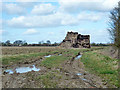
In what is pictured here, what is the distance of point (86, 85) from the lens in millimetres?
10523

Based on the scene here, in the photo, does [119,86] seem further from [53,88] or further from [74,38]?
[74,38]

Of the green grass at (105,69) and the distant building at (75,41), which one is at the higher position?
the distant building at (75,41)

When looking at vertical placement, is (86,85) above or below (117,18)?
below

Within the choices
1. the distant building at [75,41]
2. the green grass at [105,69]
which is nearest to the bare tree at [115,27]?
the green grass at [105,69]

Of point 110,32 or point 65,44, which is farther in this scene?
point 65,44

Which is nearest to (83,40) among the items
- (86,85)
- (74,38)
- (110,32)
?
(74,38)

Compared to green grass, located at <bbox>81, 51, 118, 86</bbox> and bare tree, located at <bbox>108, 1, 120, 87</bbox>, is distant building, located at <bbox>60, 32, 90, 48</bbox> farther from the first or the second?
green grass, located at <bbox>81, 51, 118, 86</bbox>

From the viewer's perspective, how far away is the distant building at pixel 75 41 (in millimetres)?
83625

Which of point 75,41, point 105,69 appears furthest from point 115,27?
point 75,41

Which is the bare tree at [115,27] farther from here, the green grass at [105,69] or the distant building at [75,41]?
the distant building at [75,41]

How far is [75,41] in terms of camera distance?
85750 millimetres

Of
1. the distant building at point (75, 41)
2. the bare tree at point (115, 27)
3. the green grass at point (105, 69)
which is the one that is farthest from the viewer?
the distant building at point (75, 41)

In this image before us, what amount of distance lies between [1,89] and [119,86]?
669 centimetres

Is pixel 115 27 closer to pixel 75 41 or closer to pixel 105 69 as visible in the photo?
pixel 105 69
